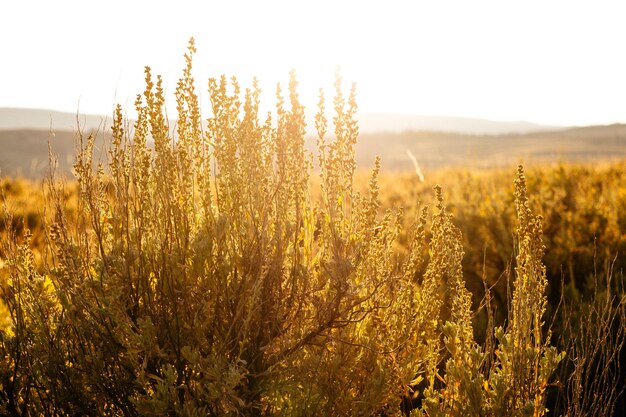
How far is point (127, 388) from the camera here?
273cm

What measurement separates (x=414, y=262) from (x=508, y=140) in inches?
3058

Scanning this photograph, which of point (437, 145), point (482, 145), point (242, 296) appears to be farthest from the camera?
point (437, 145)

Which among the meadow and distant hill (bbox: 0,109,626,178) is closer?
the meadow

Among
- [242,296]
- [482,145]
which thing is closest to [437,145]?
[482,145]

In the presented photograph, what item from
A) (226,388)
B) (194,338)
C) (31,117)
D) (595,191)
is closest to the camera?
(226,388)

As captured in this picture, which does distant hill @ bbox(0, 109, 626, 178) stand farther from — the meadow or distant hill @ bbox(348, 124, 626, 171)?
the meadow

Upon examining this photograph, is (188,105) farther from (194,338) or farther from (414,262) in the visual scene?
(414,262)

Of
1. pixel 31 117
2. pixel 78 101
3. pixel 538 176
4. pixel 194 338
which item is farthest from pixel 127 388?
pixel 31 117

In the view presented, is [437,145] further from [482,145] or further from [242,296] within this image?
[242,296]

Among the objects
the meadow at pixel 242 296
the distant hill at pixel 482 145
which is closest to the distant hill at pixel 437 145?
the distant hill at pixel 482 145

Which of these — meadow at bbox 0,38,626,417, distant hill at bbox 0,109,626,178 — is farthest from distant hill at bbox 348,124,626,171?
meadow at bbox 0,38,626,417

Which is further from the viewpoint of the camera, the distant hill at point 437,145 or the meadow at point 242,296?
the distant hill at point 437,145

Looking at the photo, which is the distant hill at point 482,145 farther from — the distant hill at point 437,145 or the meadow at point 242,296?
the meadow at point 242,296

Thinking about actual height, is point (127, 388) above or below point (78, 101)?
below
